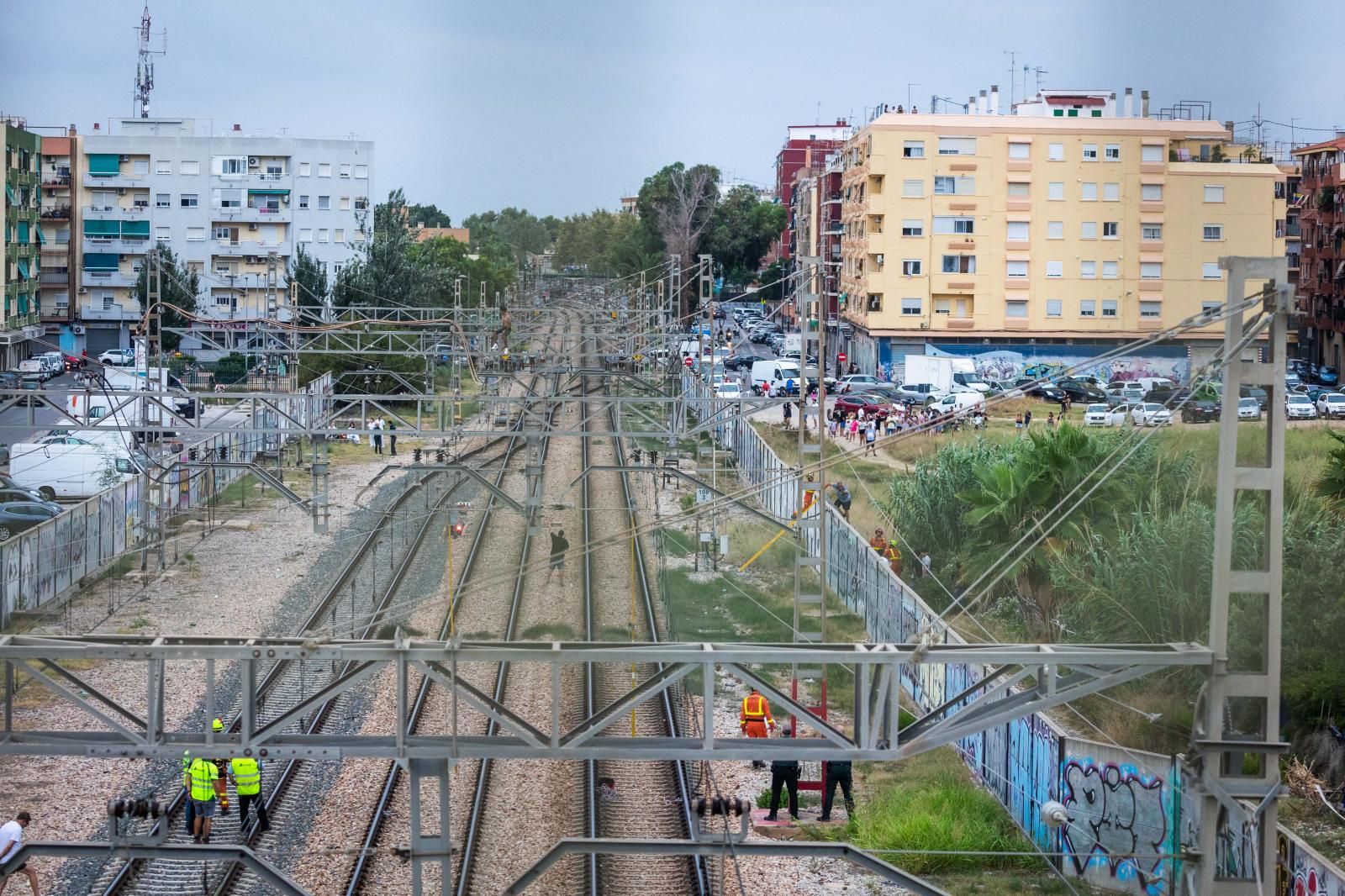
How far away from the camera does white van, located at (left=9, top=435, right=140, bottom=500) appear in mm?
23469

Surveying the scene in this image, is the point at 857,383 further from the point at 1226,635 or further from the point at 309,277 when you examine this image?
the point at 1226,635

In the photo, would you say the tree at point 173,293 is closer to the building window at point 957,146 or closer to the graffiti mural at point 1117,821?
the building window at point 957,146

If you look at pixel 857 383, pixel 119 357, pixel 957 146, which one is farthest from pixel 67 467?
pixel 957 146

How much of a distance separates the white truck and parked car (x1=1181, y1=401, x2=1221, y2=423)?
8418 millimetres

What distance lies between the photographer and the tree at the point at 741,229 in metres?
63.8

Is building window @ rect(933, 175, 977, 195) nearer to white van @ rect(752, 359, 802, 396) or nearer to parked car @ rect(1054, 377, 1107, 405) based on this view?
parked car @ rect(1054, 377, 1107, 405)

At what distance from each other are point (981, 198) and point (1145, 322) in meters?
8.51

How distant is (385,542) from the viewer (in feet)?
69.4

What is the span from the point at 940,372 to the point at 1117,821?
2893 cm

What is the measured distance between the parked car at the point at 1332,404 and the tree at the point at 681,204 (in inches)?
1274

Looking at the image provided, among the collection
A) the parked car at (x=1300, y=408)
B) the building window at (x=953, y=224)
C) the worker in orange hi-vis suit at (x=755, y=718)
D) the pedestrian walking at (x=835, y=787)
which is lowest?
the pedestrian walking at (x=835, y=787)

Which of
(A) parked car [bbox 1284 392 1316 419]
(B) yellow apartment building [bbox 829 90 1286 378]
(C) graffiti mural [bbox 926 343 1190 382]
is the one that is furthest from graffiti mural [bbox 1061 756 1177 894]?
(A) parked car [bbox 1284 392 1316 419]

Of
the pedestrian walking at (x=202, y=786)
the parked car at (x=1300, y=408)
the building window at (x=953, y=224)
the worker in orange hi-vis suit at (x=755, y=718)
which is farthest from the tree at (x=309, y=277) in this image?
the pedestrian walking at (x=202, y=786)

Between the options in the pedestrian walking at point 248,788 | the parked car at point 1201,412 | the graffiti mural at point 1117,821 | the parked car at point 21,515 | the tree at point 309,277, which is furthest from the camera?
the tree at point 309,277
